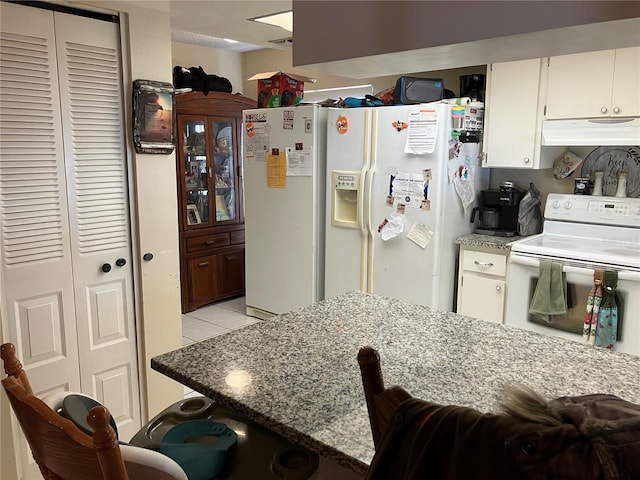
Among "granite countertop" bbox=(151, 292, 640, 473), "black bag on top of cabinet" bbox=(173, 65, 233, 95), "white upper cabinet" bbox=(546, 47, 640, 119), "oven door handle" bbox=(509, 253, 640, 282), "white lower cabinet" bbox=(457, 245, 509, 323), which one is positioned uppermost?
"black bag on top of cabinet" bbox=(173, 65, 233, 95)

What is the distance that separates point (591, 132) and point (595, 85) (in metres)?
0.27

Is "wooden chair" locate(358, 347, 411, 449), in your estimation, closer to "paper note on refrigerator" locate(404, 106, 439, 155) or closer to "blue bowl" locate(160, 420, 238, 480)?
"blue bowl" locate(160, 420, 238, 480)

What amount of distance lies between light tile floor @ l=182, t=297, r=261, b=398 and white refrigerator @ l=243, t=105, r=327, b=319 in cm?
27

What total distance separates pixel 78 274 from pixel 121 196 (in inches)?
15.5

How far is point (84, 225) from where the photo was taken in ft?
7.28

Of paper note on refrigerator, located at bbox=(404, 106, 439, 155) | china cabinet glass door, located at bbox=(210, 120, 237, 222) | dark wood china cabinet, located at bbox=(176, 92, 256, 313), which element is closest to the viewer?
paper note on refrigerator, located at bbox=(404, 106, 439, 155)

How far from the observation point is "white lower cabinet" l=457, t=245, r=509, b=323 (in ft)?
10.7

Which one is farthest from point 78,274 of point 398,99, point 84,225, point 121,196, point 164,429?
point 398,99

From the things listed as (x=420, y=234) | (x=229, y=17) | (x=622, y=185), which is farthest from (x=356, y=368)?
(x=622, y=185)

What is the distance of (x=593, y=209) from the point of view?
3.27 m

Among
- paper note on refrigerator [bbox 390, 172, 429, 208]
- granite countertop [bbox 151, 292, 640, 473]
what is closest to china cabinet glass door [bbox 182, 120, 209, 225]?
paper note on refrigerator [bbox 390, 172, 429, 208]

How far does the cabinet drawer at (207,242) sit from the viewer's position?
4590mm

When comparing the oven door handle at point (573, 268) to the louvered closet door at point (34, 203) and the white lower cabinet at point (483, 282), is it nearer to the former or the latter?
the white lower cabinet at point (483, 282)

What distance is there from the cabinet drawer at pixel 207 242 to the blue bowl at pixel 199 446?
11.1 ft
